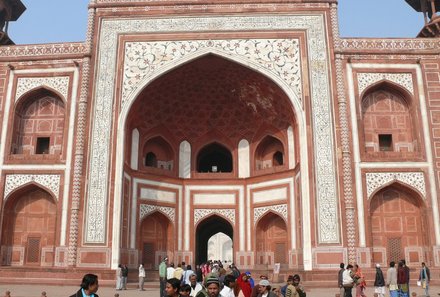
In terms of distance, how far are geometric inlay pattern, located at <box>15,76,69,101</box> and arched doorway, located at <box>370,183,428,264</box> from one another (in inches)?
420

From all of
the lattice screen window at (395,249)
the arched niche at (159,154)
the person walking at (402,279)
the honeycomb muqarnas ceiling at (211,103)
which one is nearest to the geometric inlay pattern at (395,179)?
the lattice screen window at (395,249)

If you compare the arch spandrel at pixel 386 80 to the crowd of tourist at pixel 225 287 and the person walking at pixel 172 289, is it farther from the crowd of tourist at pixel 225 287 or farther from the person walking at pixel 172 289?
the person walking at pixel 172 289

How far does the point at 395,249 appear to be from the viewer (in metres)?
14.1

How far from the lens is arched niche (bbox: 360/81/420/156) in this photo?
1491 cm

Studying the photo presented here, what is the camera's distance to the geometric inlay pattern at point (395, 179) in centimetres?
1408

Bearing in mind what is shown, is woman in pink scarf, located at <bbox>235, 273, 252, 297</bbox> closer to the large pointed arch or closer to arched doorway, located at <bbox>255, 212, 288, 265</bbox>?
the large pointed arch

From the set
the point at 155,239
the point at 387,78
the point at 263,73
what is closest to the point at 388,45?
the point at 387,78

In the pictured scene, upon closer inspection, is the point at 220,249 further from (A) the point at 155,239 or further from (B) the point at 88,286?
(B) the point at 88,286

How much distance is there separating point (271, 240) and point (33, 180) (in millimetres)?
8276

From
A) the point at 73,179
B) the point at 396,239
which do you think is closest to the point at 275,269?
the point at 396,239

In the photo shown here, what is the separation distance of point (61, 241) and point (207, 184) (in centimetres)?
570

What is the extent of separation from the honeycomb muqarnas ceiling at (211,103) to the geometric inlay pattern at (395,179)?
336cm

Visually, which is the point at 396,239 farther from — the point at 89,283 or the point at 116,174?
the point at 89,283

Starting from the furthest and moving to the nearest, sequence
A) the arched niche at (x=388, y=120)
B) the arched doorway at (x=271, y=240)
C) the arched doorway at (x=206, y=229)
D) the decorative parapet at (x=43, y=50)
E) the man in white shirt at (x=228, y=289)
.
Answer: the arched doorway at (x=206, y=229) → the arched doorway at (x=271, y=240) → the decorative parapet at (x=43, y=50) → the arched niche at (x=388, y=120) → the man in white shirt at (x=228, y=289)
